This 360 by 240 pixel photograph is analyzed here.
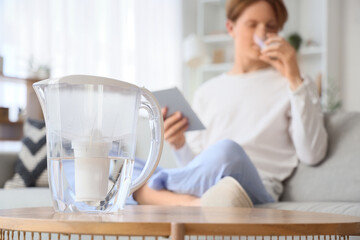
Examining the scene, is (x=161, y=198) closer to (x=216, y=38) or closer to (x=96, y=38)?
(x=96, y=38)

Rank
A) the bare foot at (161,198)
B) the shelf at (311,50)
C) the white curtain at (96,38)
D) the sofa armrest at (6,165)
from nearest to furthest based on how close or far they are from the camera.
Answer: the bare foot at (161,198) < the sofa armrest at (6,165) < the white curtain at (96,38) < the shelf at (311,50)

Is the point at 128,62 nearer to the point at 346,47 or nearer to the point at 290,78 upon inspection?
the point at 346,47

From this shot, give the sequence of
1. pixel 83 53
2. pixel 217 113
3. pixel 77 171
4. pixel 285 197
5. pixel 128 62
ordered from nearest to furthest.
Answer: pixel 77 171 < pixel 285 197 < pixel 217 113 < pixel 83 53 < pixel 128 62

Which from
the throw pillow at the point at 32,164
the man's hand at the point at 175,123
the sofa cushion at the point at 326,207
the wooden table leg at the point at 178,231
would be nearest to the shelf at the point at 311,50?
the throw pillow at the point at 32,164

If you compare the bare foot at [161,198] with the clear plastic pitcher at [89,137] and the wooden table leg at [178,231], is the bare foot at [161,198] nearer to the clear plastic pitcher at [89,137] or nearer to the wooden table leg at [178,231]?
the clear plastic pitcher at [89,137]

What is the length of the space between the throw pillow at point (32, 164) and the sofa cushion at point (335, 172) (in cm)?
97

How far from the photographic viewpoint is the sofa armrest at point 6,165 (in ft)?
7.43

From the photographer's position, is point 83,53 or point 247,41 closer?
point 247,41

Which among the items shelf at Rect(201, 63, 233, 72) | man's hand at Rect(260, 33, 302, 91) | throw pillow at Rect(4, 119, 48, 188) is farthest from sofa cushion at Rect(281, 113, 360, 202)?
shelf at Rect(201, 63, 233, 72)

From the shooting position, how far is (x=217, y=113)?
2076 mm

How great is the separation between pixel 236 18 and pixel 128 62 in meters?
2.51

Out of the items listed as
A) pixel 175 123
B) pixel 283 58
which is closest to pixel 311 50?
pixel 283 58

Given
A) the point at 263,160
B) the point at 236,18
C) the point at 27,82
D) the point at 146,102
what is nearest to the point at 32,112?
the point at 27,82

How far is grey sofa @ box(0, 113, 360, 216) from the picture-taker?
5.56ft
